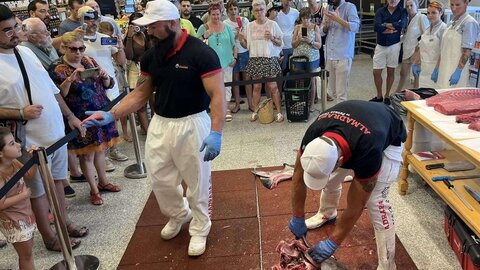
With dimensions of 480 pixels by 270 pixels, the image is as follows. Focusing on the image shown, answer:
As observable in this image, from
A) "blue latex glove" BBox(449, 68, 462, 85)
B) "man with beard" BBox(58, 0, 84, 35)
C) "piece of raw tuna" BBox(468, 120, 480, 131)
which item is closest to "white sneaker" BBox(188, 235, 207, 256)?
"piece of raw tuna" BBox(468, 120, 480, 131)

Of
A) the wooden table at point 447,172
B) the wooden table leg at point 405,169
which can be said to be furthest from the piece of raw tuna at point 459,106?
the wooden table leg at point 405,169

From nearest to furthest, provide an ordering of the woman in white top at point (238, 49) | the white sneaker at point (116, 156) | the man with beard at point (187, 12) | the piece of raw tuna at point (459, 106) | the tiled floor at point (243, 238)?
the tiled floor at point (243, 238)
the piece of raw tuna at point (459, 106)
the white sneaker at point (116, 156)
the woman in white top at point (238, 49)
the man with beard at point (187, 12)

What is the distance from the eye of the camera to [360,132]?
5.86ft

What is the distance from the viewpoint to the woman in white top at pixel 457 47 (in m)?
3.85

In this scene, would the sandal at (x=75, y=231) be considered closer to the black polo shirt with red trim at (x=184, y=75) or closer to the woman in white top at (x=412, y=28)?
the black polo shirt with red trim at (x=184, y=75)

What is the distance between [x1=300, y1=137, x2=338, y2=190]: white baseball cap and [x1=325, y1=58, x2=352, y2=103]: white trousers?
3.53 meters

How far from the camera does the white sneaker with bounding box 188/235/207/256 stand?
253 centimetres

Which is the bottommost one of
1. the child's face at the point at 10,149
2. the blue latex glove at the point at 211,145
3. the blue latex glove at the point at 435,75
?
the blue latex glove at the point at 435,75

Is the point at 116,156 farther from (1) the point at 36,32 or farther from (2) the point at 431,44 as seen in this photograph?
(2) the point at 431,44

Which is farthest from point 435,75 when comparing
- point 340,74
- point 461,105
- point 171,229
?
point 171,229

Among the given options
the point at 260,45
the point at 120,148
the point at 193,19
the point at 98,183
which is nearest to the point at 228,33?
the point at 260,45

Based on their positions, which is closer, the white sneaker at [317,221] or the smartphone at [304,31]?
the white sneaker at [317,221]

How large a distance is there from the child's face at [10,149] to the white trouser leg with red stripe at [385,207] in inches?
75.8

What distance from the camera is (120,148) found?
4.59 meters
